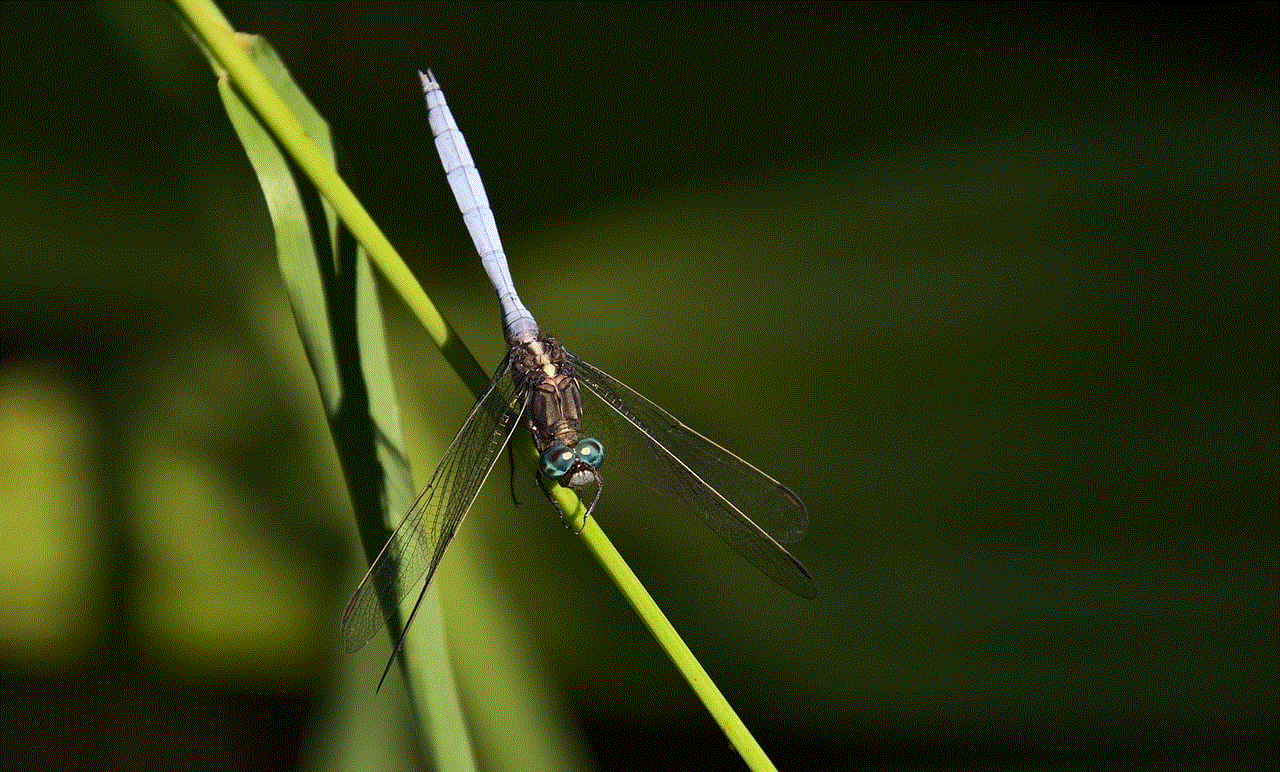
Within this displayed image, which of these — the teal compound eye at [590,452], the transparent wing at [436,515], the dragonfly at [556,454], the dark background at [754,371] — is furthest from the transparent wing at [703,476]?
the dark background at [754,371]

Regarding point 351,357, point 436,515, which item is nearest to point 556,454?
point 436,515

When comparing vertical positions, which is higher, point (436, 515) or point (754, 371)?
point (754, 371)

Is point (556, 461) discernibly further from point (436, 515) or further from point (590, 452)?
point (436, 515)

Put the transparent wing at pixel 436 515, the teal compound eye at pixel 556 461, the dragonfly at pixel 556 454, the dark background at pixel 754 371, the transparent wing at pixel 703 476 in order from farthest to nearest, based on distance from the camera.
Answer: the dark background at pixel 754 371, the transparent wing at pixel 703 476, the teal compound eye at pixel 556 461, the dragonfly at pixel 556 454, the transparent wing at pixel 436 515

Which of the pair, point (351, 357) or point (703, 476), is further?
point (703, 476)

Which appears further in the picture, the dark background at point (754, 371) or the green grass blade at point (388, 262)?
the dark background at point (754, 371)

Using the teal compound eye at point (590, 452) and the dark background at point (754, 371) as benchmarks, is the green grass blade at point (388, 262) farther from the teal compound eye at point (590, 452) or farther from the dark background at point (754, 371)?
the dark background at point (754, 371)

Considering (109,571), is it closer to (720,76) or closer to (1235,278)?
(720,76)

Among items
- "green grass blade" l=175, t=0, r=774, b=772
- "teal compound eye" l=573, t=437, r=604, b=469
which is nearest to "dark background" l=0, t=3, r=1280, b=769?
"teal compound eye" l=573, t=437, r=604, b=469
